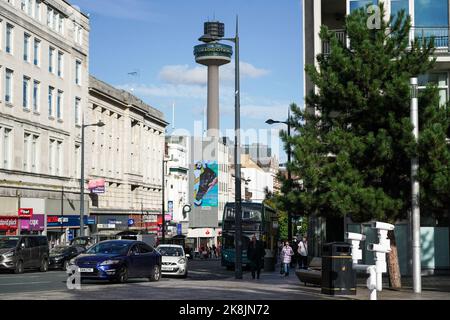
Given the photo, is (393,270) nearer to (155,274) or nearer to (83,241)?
(155,274)

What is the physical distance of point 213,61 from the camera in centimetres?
13825

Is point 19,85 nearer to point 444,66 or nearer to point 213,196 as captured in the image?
point 444,66

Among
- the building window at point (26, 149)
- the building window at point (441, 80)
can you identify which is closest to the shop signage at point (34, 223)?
the building window at point (26, 149)

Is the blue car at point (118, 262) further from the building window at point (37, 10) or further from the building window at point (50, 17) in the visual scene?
the building window at point (50, 17)

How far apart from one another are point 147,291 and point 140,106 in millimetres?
71946

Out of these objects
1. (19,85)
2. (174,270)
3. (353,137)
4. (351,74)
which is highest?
(19,85)

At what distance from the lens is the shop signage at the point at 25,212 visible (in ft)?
191

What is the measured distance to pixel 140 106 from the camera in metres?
93.4

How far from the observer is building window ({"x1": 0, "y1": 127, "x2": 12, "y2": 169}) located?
5791 centimetres

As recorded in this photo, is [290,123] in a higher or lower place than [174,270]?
higher

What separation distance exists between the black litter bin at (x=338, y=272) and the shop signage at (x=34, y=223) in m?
40.4
